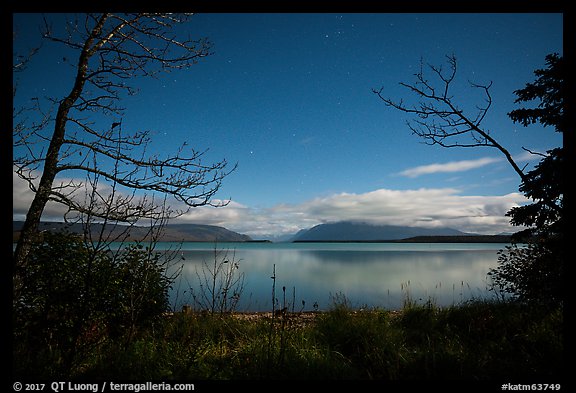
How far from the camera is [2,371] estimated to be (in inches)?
87.1

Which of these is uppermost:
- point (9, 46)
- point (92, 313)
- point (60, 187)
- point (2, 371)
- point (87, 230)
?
point (9, 46)

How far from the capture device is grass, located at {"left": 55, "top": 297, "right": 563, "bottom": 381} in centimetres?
342

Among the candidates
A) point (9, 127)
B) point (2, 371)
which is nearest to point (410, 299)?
point (2, 371)

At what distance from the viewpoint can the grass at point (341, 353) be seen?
342 cm

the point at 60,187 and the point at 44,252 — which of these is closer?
the point at 60,187

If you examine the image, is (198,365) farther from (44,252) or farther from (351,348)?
(44,252)

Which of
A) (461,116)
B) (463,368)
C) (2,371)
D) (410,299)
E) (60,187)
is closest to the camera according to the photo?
(2,371)

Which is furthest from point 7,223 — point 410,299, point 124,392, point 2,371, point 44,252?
point 410,299

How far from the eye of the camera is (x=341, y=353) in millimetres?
4520

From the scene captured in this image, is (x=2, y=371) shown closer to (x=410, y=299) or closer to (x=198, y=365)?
(x=198, y=365)

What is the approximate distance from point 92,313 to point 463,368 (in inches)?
214

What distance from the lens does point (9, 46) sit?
2.37m

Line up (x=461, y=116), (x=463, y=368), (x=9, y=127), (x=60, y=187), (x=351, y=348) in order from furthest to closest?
(x=351, y=348), (x=60, y=187), (x=461, y=116), (x=463, y=368), (x=9, y=127)
